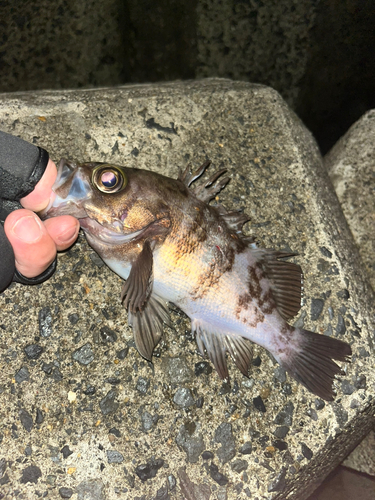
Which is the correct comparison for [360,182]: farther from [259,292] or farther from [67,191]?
[67,191]

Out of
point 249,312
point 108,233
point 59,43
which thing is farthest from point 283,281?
point 59,43

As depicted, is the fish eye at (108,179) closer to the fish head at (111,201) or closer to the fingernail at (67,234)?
the fish head at (111,201)

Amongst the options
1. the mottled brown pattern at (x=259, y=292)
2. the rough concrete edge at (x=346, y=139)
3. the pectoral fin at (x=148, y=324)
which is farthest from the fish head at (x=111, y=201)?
the rough concrete edge at (x=346, y=139)

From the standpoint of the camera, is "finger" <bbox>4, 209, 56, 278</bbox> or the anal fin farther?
the anal fin

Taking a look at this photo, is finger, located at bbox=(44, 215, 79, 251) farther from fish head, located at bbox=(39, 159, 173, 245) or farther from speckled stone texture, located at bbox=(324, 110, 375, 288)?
speckled stone texture, located at bbox=(324, 110, 375, 288)

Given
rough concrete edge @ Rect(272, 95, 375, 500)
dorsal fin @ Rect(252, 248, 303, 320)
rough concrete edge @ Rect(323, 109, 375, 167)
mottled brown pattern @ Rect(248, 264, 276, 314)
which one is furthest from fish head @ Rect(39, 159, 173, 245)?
rough concrete edge @ Rect(323, 109, 375, 167)

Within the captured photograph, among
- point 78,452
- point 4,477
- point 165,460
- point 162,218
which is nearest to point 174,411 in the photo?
point 165,460

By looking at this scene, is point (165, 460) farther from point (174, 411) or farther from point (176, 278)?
point (176, 278)
